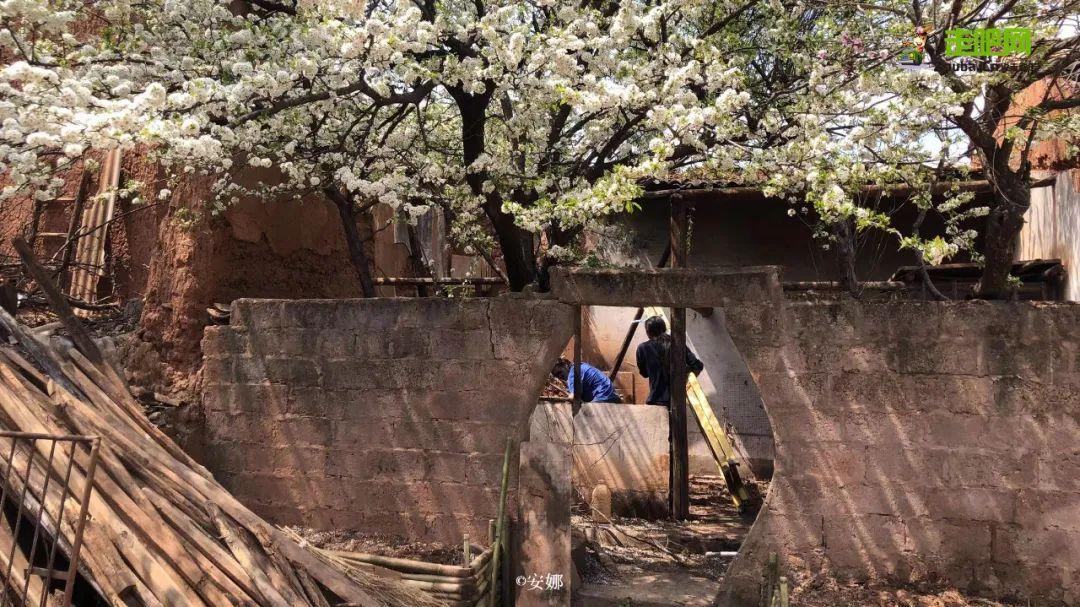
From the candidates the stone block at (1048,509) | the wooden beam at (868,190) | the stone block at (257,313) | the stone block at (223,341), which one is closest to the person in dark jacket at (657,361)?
the wooden beam at (868,190)

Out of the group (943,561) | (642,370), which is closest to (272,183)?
(642,370)

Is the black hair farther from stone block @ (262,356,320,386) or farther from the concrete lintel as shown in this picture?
stone block @ (262,356,320,386)

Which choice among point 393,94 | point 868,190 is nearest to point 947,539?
point 868,190

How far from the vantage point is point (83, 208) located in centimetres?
790

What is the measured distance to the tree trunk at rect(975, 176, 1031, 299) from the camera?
5133 millimetres

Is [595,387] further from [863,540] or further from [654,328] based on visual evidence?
[863,540]

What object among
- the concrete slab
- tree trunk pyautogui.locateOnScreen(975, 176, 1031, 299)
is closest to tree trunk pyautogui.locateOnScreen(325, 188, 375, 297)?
the concrete slab

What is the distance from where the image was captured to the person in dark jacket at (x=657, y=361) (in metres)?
8.88

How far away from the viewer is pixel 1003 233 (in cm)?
524

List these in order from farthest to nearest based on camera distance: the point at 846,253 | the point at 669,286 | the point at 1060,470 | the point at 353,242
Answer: the point at 353,242
the point at 846,253
the point at 669,286
the point at 1060,470

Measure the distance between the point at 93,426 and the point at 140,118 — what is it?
64.4 inches

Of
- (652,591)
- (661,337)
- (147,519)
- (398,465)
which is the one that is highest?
(661,337)

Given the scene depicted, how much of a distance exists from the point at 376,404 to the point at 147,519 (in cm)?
211

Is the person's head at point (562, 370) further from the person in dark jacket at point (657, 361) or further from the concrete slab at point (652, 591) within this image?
the concrete slab at point (652, 591)
